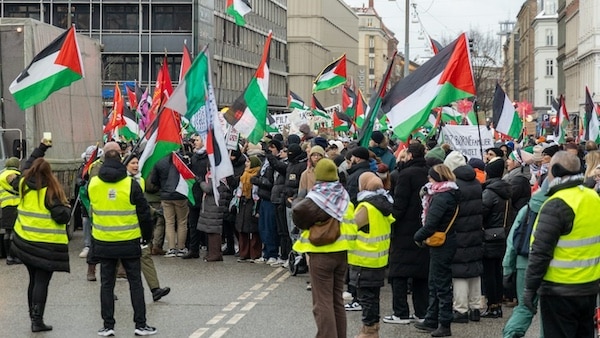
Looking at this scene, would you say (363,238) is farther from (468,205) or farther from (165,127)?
(165,127)

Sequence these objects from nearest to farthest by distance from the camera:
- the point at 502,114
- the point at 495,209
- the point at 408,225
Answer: the point at 408,225 < the point at 495,209 < the point at 502,114

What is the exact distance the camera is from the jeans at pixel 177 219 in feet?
63.3

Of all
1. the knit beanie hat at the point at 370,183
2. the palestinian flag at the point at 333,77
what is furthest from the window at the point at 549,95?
the knit beanie hat at the point at 370,183

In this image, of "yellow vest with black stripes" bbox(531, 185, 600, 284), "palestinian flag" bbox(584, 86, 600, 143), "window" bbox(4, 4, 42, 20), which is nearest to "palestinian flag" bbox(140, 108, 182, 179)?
"yellow vest with black stripes" bbox(531, 185, 600, 284)

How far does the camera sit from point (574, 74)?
389 ft

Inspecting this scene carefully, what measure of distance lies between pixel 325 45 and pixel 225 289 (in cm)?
11117

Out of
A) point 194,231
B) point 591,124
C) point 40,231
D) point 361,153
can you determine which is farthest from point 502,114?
point 40,231

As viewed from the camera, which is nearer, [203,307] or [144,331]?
[144,331]

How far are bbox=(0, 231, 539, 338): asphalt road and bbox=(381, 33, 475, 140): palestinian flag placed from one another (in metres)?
2.22

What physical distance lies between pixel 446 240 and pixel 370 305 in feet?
3.64

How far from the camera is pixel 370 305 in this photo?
38.3 ft

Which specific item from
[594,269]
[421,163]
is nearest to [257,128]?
[421,163]

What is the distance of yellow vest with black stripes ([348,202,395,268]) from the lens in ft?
39.0

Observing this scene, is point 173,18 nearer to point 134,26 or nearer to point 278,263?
point 134,26
